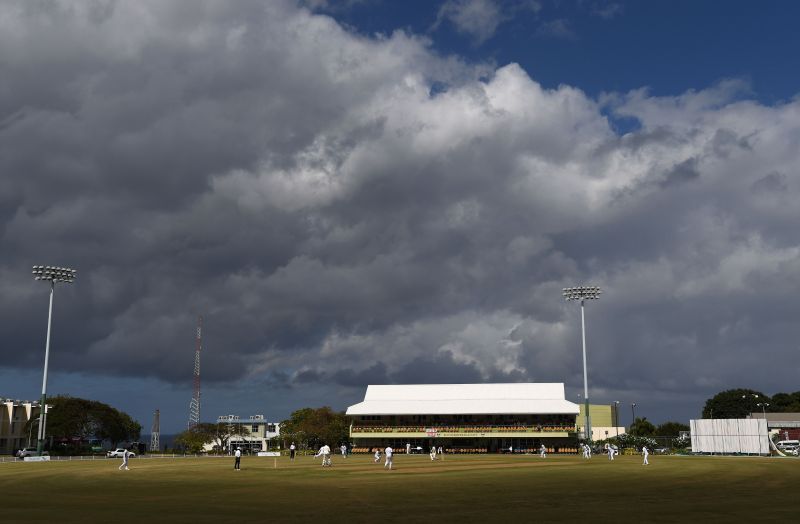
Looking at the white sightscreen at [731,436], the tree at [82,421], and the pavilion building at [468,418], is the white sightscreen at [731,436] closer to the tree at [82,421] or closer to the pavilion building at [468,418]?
the pavilion building at [468,418]

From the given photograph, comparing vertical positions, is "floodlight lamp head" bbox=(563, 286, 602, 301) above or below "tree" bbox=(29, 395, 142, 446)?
above

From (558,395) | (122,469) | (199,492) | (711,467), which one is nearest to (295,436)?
(558,395)

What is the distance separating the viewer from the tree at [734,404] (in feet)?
607

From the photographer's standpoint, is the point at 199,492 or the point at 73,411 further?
the point at 73,411

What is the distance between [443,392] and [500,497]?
4131 inches

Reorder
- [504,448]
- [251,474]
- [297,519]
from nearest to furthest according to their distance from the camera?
[297,519] → [251,474] → [504,448]

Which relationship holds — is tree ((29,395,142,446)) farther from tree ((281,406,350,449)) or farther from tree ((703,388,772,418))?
tree ((703,388,772,418))

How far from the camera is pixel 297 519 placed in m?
28.8

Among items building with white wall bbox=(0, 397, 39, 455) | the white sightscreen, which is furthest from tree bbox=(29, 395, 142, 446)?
the white sightscreen

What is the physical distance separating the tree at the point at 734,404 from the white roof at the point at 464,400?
70861 millimetres

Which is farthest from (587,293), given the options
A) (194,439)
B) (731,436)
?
(194,439)

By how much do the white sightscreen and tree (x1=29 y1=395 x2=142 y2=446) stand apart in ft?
314

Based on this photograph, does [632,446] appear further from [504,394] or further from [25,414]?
[25,414]

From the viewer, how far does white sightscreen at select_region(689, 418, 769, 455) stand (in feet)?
311
